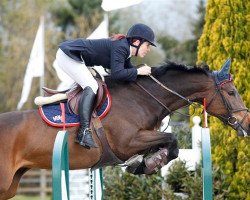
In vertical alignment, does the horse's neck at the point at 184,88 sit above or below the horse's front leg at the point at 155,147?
above

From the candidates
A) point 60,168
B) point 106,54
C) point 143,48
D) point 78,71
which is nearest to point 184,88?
point 143,48

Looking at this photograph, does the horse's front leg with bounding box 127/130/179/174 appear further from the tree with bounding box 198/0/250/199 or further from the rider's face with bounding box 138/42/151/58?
the tree with bounding box 198/0/250/199

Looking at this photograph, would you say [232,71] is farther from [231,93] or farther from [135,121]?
[135,121]

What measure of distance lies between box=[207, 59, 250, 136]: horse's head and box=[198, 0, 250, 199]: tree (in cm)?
144

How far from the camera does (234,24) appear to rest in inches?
352

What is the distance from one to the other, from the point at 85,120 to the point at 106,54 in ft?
2.19

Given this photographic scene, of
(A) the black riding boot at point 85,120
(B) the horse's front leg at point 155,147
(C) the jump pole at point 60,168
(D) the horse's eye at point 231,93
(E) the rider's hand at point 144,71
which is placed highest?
(E) the rider's hand at point 144,71

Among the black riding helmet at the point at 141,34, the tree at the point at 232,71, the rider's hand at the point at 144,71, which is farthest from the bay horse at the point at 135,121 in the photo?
the tree at the point at 232,71

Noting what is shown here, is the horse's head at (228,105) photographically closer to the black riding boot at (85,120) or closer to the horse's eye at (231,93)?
the horse's eye at (231,93)

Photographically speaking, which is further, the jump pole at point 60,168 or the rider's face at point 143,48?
the rider's face at point 143,48

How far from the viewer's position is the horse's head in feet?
23.7

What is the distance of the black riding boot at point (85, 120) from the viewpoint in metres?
6.82

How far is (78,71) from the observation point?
279 inches

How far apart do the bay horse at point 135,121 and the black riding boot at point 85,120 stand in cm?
15
